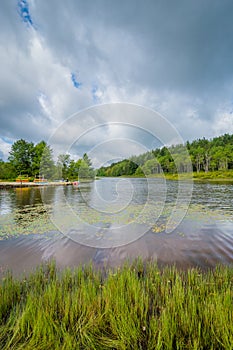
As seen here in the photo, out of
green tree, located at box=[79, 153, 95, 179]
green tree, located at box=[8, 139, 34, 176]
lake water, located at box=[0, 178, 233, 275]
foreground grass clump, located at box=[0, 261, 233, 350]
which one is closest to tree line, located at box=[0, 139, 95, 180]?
green tree, located at box=[8, 139, 34, 176]

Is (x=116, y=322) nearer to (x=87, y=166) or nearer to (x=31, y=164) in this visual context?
(x=87, y=166)

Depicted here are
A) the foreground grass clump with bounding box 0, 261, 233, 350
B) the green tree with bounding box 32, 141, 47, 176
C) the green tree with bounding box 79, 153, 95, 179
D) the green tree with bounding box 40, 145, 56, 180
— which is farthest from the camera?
the green tree with bounding box 32, 141, 47, 176

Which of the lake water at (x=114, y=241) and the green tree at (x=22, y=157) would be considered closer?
the lake water at (x=114, y=241)

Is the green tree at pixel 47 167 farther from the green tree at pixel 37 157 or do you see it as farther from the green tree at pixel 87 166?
the green tree at pixel 87 166

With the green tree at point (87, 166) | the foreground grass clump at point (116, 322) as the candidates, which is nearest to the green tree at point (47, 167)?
the green tree at point (87, 166)

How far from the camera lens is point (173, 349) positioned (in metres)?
1.77

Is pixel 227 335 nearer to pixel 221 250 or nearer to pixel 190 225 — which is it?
pixel 221 250

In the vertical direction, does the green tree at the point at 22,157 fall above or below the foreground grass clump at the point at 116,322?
above

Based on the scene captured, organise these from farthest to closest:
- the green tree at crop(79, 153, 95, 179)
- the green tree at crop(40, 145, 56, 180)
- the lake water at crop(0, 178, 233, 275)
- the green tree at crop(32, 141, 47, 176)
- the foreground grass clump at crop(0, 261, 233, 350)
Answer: the green tree at crop(32, 141, 47, 176), the green tree at crop(40, 145, 56, 180), the green tree at crop(79, 153, 95, 179), the lake water at crop(0, 178, 233, 275), the foreground grass clump at crop(0, 261, 233, 350)

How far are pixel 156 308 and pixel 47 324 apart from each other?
148cm

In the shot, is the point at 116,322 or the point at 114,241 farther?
the point at 114,241

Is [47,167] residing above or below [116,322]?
above

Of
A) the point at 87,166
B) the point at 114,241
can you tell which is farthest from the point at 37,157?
the point at 114,241

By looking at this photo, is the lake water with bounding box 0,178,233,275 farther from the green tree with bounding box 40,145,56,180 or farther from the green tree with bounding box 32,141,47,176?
the green tree with bounding box 32,141,47,176
